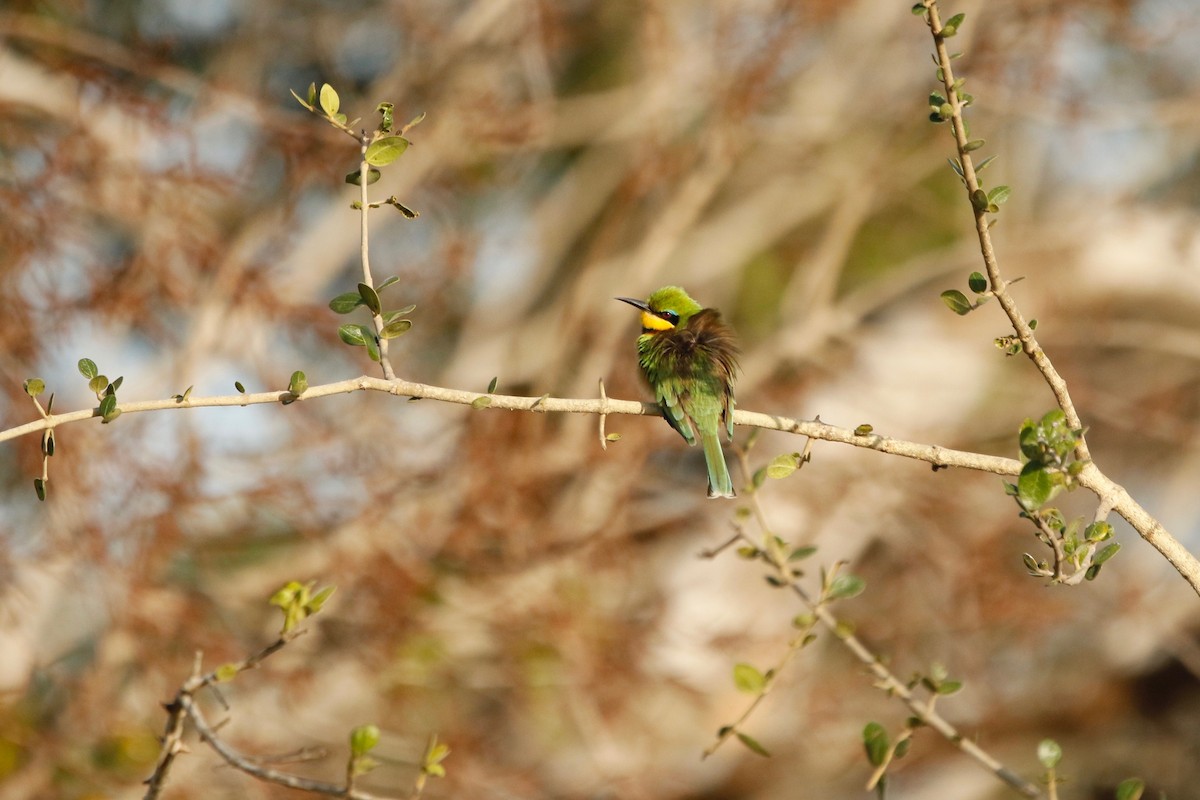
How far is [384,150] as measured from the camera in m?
1.73

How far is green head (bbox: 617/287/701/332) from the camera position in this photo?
3.45 metres

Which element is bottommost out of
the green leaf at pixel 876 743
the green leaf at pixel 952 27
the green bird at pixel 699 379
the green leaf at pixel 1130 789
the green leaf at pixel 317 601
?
the green leaf at pixel 1130 789

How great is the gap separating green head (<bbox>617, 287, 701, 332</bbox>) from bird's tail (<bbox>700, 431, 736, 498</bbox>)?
674 millimetres

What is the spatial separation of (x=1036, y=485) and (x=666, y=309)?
1998 millimetres

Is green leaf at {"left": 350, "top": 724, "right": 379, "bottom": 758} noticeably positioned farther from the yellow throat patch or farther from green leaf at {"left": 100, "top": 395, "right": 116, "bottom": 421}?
the yellow throat patch

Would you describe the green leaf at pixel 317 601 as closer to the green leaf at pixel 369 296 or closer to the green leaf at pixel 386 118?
the green leaf at pixel 369 296

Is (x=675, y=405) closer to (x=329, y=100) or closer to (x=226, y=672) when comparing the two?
(x=329, y=100)

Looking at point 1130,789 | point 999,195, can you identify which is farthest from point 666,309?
point 1130,789

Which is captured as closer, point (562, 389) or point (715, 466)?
point (715, 466)

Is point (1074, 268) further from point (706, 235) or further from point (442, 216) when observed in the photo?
point (442, 216)

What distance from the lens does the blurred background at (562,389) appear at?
430 centimetres

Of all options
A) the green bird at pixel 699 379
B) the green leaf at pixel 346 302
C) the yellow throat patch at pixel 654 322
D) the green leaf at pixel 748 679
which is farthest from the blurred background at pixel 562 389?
the green leaf at pixel 748 679

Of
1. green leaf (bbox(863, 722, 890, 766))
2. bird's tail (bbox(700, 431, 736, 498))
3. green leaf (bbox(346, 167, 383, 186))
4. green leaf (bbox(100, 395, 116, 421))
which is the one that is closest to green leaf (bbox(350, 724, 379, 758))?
green leaf (bbox(100, 395, 116, 421))

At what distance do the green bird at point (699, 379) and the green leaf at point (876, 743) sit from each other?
1.07 m
